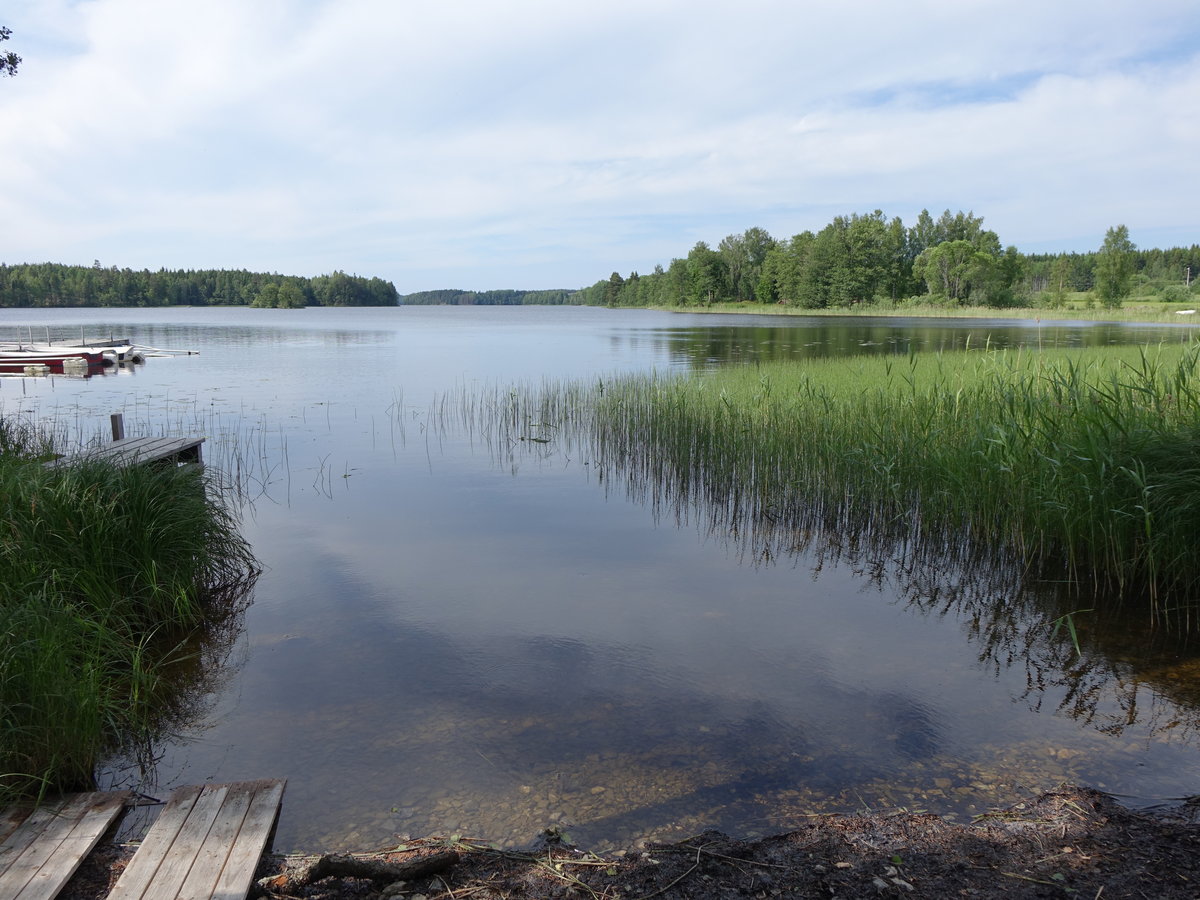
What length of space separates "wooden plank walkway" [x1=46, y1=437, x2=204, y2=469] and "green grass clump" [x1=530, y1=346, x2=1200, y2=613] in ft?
18.2

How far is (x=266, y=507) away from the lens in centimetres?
933

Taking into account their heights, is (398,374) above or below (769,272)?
below

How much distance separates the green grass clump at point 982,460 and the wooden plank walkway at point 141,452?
5.56 metres

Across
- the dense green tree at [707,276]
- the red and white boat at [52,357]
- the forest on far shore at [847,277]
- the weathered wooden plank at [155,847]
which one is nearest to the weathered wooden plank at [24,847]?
the weathered wooden plank at [155,847]

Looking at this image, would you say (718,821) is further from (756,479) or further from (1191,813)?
(756,479)

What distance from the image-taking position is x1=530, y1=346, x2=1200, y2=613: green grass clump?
5.73 meters

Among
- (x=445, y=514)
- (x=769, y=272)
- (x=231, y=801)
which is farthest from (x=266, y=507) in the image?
(x=769, y=272)

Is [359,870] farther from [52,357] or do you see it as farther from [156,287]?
[156,287]

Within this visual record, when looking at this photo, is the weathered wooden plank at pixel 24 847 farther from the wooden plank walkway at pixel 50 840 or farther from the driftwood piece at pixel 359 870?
the driftwood piece at pixel 359 870

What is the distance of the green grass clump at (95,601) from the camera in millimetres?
3488

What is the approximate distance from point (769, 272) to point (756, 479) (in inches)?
3681

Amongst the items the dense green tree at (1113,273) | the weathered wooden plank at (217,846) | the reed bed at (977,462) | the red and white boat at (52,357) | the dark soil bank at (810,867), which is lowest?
the dark soil bank at (810,867)

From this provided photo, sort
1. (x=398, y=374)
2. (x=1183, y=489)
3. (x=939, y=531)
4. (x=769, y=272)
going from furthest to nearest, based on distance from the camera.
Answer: (x=769, y=272) → (x=398, y=374) → (x=939, y=531) → (x=1183, y=489)

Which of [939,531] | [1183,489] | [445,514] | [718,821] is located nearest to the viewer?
[718,821]
